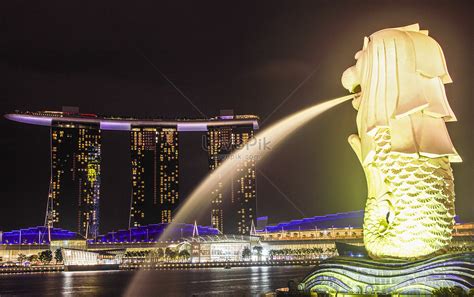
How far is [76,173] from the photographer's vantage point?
10481 centimetres

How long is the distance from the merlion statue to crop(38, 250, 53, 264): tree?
76.2m

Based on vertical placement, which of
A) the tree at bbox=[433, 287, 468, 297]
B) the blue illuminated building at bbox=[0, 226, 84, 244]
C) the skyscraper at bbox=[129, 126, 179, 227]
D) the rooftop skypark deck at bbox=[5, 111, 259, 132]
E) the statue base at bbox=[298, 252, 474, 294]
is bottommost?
the tree at bbox=[433, 287, 468, 297]

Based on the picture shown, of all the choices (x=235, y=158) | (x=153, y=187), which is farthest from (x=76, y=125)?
(x=235, y=158)

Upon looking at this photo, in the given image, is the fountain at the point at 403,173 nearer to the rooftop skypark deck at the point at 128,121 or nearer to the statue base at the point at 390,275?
the statue base at the point at 390,275

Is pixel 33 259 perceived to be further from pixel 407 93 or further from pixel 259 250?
pixel 407 93

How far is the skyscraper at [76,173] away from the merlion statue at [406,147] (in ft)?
302

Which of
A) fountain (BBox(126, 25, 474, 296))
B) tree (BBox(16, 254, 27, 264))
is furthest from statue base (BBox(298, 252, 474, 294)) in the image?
tree (BBox(16, 254, 27, 264))

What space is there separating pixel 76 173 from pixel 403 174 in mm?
95632

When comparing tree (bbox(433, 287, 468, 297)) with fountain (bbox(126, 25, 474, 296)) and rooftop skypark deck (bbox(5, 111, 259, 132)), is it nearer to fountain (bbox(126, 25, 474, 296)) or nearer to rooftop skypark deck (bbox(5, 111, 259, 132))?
fountain (bbox(126, 25, 474, 296))

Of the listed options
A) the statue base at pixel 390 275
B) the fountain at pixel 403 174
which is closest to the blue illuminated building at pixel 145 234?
the statue base at pixel 390 275

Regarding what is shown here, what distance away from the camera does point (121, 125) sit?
111 metres

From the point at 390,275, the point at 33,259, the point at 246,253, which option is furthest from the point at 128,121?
the point at 390,275

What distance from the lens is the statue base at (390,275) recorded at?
46.3ft

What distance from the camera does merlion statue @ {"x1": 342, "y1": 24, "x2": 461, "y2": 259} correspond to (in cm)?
1523
